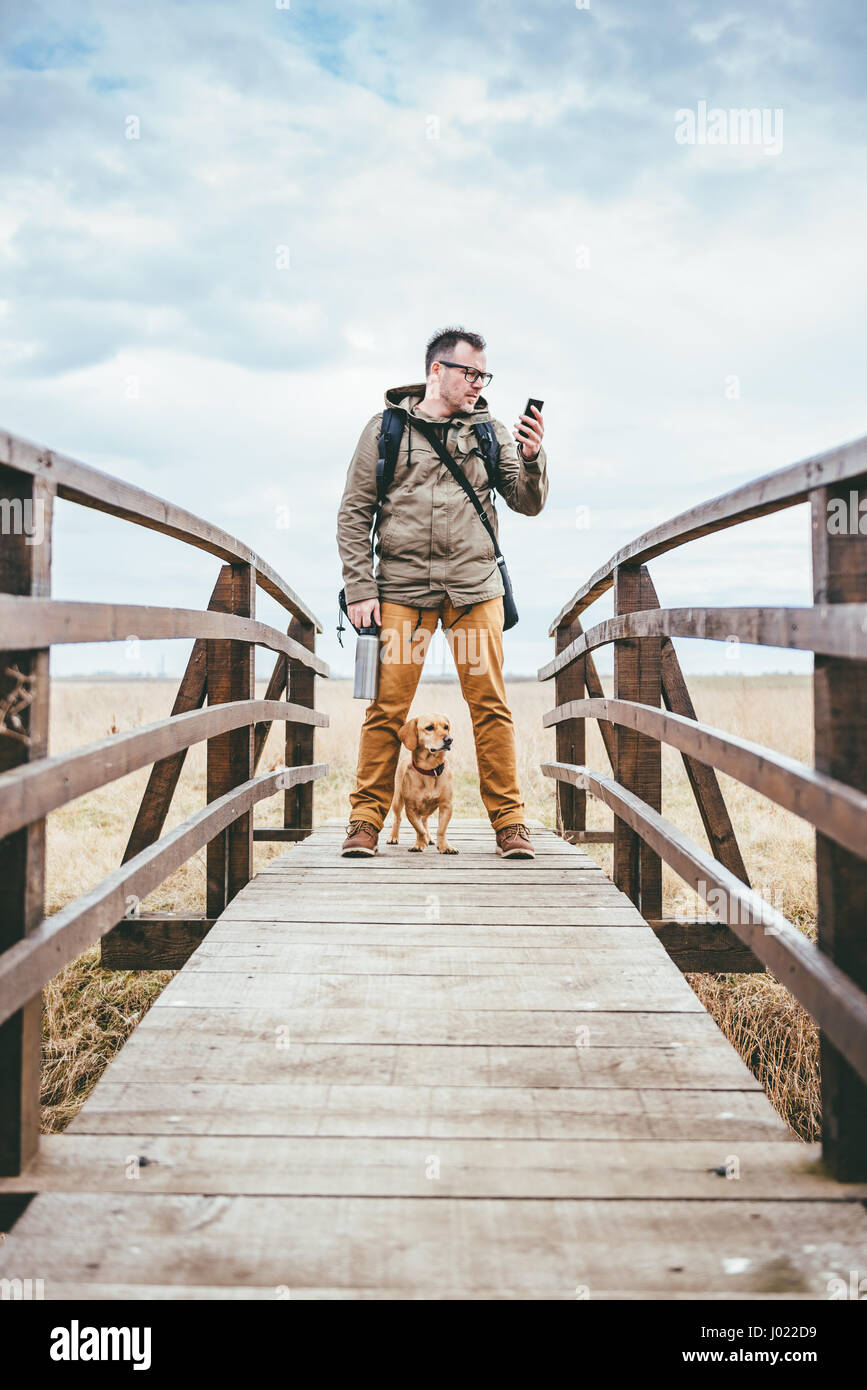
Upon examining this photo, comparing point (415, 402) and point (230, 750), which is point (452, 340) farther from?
point (230, 750)

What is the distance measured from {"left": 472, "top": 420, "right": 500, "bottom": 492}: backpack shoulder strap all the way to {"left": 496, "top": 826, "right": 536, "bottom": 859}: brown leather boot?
1.58 metres

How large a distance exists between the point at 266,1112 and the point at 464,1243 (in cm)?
60

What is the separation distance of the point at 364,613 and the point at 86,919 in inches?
84.1

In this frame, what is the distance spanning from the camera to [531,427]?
143 inches

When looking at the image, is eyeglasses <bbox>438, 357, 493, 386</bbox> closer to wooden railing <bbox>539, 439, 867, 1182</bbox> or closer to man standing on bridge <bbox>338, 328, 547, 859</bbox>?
man standing on bridge <bbox>338, 328, 547, 859</bbox>

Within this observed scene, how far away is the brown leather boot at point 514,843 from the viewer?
13.4 feet

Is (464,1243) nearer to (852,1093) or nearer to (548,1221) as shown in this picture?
(548,1221)

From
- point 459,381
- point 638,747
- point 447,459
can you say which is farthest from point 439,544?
point 638,747

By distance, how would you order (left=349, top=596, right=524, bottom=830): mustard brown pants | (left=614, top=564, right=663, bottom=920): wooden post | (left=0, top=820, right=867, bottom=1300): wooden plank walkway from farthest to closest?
1. (left=349, top=596, right=524, bottom=830): mustard brown pants
2. (left=614, top=564, right=663, bottom=920): wooden post
3. (left=0, top=820, right=867, bottom=1300): wooden plank walkway

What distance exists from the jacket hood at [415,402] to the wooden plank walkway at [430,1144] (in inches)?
85.6

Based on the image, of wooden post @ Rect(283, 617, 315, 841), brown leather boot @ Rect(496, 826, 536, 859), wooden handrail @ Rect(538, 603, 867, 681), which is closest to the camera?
wooden handrail @ Rect(538, 603, 867, 681)

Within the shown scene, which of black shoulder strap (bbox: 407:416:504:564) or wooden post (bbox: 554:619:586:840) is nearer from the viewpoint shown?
black shoulder strap (bbox: 407:416:504:564)

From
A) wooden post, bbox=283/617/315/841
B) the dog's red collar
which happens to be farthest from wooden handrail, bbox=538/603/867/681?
wooden post, bbox=283/617/315/841

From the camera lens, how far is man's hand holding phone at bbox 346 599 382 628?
3881 millimetres
